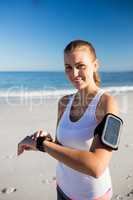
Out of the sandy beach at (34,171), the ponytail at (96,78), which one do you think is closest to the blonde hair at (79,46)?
the ponytail at (96,78)

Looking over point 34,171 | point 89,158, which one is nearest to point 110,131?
point 89,158

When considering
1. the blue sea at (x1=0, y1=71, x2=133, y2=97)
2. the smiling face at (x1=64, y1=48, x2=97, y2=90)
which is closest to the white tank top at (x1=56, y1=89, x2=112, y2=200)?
the smiling face at (x1=64, y1=48, x2=97, y2=90)

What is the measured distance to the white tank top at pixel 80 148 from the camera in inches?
63.4

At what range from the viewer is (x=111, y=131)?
1343mm

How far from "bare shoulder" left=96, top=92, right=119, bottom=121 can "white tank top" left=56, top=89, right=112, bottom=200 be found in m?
0.03

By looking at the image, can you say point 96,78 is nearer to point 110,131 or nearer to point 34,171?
point 110,131

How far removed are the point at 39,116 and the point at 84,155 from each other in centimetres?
910

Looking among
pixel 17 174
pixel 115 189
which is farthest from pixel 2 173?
pixel 115 189

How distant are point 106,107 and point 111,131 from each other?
0.71ft

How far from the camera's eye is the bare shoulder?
4.99 feet

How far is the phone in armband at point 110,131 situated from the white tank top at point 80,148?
202mm

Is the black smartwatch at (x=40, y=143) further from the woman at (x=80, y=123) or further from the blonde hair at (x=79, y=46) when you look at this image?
the blonde hair at (x=79, y=46)

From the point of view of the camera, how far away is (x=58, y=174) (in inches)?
76.7

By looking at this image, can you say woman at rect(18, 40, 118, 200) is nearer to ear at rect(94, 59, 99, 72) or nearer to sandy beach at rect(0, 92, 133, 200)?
ear at rect(94, 59, 99, 72)
